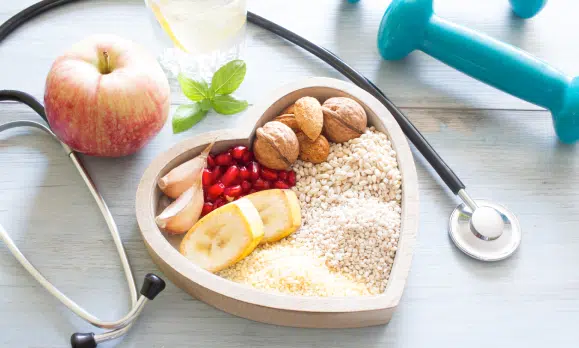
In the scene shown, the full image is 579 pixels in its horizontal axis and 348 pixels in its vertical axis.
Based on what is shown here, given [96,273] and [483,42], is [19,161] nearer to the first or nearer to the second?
[96,273]

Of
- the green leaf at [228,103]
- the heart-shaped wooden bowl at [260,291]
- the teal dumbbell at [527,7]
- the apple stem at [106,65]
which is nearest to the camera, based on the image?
the heart-shaped wooden bowl at [260,291]

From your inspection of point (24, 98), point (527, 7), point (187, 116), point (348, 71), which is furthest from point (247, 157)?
point (527, 7)

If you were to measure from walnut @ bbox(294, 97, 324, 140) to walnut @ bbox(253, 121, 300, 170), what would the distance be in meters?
0.02

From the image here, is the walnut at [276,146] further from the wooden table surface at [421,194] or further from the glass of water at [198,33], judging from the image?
the glass of water at [198,33]

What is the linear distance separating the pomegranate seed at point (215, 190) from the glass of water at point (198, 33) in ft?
0.65

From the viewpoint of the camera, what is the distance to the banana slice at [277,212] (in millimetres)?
792

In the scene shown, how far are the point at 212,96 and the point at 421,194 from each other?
32cm

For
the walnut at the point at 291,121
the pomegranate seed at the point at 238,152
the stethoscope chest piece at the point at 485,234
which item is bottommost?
the stethoscope chest piece at the point at 485,234

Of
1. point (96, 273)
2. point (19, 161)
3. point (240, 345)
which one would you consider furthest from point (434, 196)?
point (19, 161)

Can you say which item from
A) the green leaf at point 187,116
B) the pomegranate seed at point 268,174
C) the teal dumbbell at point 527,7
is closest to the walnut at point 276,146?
the pomegranate seed at point 268,174

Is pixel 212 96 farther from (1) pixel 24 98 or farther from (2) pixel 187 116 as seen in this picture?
(1) pixel 24 98

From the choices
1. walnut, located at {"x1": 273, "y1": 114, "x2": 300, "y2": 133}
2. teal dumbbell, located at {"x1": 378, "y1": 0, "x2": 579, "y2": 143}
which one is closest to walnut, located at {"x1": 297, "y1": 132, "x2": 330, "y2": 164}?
walnut, located at {"x1": 273, "y1": 114, "x2": 300, "y2": 133}

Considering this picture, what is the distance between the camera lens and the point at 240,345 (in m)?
0.74

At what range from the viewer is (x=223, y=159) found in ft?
2.74
